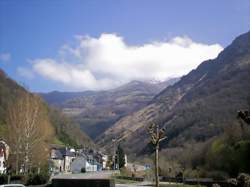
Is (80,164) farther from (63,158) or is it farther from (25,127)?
(25,127)

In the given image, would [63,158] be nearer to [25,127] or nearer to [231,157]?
[231,157]

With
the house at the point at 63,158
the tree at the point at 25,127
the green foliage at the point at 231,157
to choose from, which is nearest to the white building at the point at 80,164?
the house at the point at 63,158

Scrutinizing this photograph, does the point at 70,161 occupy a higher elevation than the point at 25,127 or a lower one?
lower

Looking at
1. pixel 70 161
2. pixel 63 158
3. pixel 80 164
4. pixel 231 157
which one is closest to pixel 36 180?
pixel 231 157

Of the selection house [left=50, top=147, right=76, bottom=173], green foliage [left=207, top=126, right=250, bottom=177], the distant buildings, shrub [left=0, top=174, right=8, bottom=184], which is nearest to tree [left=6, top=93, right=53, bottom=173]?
shrub [left=0, top=174, right=8, bottom=184]

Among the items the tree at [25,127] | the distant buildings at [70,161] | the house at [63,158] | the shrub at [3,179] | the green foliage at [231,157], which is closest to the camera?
the shrub at [3,179]

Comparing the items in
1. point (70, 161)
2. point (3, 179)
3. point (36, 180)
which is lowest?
point (36, 180)

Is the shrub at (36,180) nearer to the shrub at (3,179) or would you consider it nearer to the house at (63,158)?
the shrub at (3,179)

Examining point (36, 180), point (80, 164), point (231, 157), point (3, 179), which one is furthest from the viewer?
point (80, 164)

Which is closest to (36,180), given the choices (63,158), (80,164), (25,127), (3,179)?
(3,179)

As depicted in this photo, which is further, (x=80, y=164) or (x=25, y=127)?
(x=80, y=164)

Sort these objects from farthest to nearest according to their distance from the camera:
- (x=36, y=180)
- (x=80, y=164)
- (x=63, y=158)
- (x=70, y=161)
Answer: (x=70, y=161) → (x=63, y=158) → (x=80, y=164) → (x=36, y=180)

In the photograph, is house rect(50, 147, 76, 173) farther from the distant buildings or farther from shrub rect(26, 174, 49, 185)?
shrub rect(26, 174, 49, 185)

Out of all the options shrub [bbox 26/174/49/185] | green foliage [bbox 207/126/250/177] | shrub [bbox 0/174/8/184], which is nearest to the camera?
shrub [bbox 26/174/49/185]
